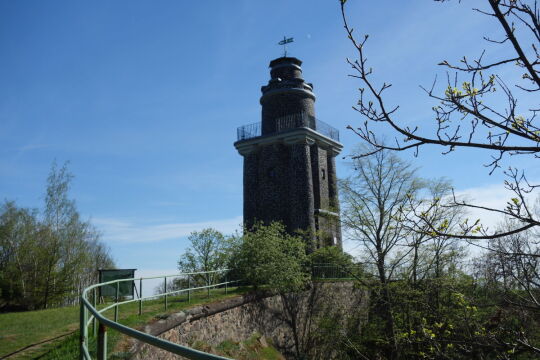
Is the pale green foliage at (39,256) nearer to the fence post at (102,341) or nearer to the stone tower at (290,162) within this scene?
the stone tower at (290,162)

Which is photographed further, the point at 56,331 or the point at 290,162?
the point at 290,162

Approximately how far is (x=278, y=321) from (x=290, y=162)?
10389 mm

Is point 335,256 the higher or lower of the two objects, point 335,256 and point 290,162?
the lower

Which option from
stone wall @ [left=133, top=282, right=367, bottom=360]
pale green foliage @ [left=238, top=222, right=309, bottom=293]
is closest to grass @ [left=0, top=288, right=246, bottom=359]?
stone wall @ [left=133, top=282, right=367, bottom=360]

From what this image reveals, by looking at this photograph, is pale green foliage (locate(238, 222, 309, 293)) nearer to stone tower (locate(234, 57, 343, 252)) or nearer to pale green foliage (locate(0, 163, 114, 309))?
stone tower (locate(234, 57, 343, 252))

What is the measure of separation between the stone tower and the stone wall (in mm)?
3455

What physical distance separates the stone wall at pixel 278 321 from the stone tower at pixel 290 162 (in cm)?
346

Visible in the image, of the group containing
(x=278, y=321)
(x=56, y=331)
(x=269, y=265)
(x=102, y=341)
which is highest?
(x=102, y=341)

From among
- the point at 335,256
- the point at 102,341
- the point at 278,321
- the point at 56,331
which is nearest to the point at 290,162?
the point at 335,256

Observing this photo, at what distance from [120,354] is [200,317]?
4.72m

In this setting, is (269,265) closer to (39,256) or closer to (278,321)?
(278,321)

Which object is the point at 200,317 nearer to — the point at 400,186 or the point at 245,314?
the point at 245,314

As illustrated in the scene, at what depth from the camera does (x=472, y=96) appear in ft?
10.6

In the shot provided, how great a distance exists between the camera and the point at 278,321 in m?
16.1
